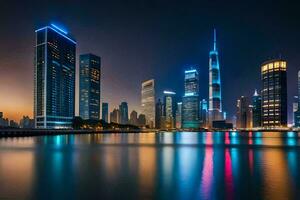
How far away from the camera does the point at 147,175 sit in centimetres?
3275

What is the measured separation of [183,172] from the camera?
3506cm

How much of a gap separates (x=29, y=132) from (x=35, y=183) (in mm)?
140430

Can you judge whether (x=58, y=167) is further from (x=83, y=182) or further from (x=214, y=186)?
(x=214, y=186)

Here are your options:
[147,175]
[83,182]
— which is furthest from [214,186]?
[83,182]

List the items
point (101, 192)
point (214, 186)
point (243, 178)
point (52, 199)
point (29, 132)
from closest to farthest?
1. point (52, 199)
2. point (101, 192)
3. point (214, 186)
4. point (243, 178)
5. point (29, 132)

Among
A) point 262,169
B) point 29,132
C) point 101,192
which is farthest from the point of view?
point 29,132

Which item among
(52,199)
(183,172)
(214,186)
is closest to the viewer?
(52,199)

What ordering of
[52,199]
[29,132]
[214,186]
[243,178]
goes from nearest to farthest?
1. [52,199]
2. [214,186]
3. [243,178]
4. [29,132]

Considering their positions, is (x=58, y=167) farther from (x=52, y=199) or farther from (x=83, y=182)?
(x=52, y=199)

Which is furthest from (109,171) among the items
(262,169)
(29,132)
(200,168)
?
(29,132)

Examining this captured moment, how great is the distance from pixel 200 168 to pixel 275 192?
1399cm

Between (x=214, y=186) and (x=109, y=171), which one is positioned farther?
(x=109, y=171)

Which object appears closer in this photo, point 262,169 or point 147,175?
point 147,175

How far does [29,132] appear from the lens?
529 ft
